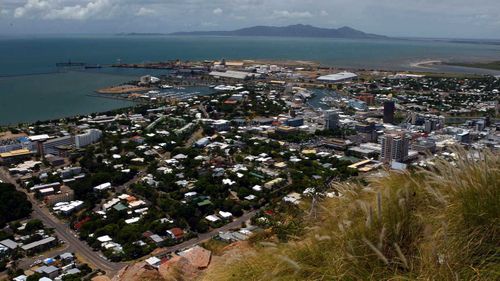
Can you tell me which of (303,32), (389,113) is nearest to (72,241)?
(389,113)

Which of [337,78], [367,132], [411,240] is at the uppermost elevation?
[411,240]

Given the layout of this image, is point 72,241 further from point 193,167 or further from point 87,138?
point 87,138

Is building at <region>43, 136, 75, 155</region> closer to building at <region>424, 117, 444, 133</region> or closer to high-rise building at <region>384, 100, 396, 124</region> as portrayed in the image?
high-rise building at <region>384, 100, 396, 124</region>

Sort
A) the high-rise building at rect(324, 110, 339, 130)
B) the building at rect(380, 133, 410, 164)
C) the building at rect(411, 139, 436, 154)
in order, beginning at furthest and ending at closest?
Answer: the high-rise building at rect(324, 110, 339, 130) < the building at rect(411, 139, 436, 154) < the building at rect(380, 133, 410, 164)

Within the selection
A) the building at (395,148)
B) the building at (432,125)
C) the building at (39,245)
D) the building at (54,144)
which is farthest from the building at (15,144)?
the building at (432,125)

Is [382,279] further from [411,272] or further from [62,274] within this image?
[62,274]

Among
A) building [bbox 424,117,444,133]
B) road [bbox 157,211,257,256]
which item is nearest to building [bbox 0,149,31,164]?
road [bbox 157,211,257,256]

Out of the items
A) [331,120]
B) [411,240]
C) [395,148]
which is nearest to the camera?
[411,240]
